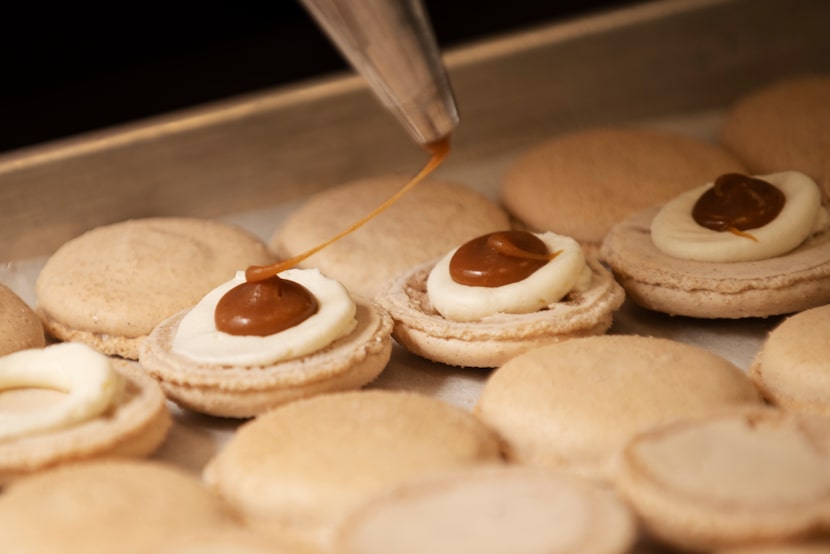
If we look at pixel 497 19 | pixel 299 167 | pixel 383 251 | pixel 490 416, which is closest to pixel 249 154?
pixel 299 167

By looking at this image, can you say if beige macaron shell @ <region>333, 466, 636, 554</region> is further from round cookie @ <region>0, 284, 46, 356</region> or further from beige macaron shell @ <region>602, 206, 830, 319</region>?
round cookie @ <region>0, 284, 46, 356</region>

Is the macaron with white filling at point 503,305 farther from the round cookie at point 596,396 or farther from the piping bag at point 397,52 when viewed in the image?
the piping bag at point 397,52

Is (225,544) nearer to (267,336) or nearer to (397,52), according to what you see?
(267,336)

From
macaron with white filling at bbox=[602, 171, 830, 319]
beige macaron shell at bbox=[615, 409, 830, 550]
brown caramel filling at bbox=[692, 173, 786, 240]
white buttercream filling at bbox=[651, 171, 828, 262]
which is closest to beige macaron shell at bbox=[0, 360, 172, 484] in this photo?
beige macaron shell at bbox=[615, 409, 830, 550]

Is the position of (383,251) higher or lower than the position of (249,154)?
lower

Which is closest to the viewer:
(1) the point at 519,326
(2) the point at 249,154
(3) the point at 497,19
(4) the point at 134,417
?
(4) the point at 134,417

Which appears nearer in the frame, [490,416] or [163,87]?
[490,416]

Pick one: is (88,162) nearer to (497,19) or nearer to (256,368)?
(256,368)
